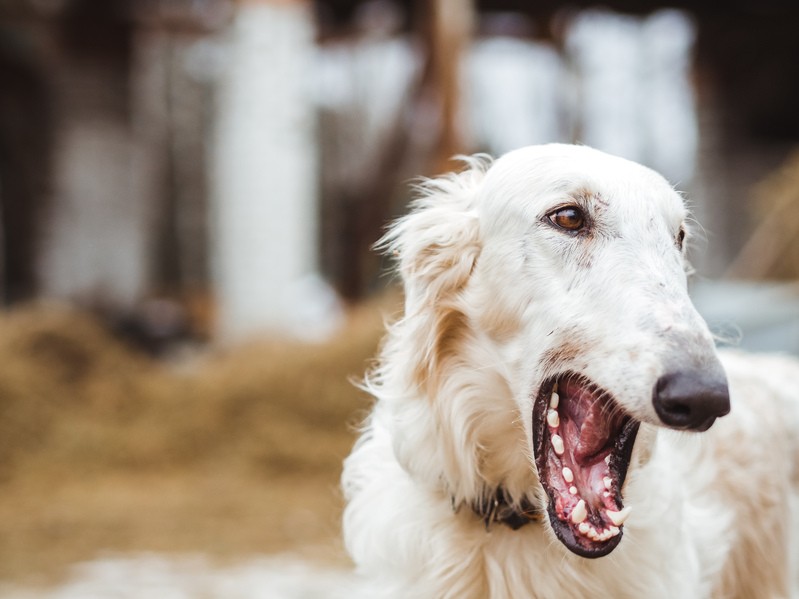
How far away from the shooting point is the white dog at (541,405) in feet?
6.30

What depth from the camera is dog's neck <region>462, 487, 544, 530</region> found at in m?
2.16

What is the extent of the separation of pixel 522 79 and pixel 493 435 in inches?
541

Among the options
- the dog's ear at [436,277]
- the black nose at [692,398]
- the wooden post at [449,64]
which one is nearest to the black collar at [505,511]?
the dog's ear at [436,277]

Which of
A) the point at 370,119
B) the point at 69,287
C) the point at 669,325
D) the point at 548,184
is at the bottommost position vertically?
the point at 69,287

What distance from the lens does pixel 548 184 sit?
2.17 meters

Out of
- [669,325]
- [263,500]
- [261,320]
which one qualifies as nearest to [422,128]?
[261,320]

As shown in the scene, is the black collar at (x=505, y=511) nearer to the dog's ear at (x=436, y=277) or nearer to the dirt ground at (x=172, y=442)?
the dog's ear at (x=436, y=277)

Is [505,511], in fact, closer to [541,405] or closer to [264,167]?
[541,405]

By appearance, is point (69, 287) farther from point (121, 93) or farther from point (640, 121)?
point (640, 121)

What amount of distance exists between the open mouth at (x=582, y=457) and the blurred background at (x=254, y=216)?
2.35ft

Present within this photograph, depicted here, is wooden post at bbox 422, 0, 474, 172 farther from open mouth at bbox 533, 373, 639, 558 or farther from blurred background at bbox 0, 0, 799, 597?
open mouth at bbox 533, 373, 639, 558

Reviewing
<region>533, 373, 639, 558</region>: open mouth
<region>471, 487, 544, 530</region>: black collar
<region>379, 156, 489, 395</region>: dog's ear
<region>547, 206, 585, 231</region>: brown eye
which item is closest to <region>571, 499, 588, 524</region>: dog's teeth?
<region>533, 373, 639, 558</region>: open mouth

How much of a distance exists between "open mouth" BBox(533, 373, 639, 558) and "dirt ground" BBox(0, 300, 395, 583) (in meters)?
2.89

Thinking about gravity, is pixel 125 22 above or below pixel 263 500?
above
